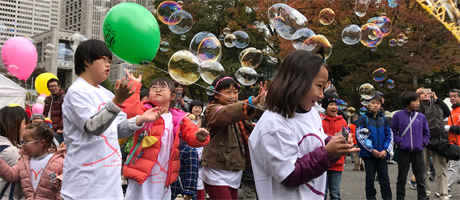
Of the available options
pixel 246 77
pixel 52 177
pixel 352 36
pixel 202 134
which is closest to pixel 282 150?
pixel 202 134

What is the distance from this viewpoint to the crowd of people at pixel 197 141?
2.09 metres

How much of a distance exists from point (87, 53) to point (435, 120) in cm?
623

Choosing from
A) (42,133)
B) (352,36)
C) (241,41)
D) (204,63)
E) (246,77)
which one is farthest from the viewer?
(352,36)

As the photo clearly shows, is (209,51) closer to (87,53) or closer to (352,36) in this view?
(87,53)

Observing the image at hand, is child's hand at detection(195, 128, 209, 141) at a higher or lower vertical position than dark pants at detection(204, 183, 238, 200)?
higher

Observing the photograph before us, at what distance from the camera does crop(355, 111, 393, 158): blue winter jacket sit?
605cm

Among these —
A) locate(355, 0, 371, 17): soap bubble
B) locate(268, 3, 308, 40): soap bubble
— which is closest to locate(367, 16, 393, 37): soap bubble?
locate(355, 0, 371, 17): soap bubble

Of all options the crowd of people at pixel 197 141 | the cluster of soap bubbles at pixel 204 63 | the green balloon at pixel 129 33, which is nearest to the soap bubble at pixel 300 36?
the cluster of soap bubbles at pixel 204 63

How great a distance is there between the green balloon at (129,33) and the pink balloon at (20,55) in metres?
8.26

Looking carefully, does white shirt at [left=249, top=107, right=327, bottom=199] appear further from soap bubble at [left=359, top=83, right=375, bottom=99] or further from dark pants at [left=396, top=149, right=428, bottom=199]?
soap bubble at [left=359, top=83, right=375, bottom=99]

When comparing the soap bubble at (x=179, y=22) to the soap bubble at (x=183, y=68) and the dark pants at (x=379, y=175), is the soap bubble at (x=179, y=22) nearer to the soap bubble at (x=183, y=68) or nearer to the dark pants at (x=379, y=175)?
the soap bubble at (x=183, y=68)

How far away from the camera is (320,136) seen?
2201 millimetres

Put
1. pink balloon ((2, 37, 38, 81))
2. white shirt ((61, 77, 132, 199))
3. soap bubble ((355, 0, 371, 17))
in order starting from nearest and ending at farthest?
white shirt ((61, 77, 132, 199)) < soap bubble ((355, 0, 371, 17)) < pink balloon ((2, 37, 38, 81))

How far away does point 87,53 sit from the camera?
9.35 feet
